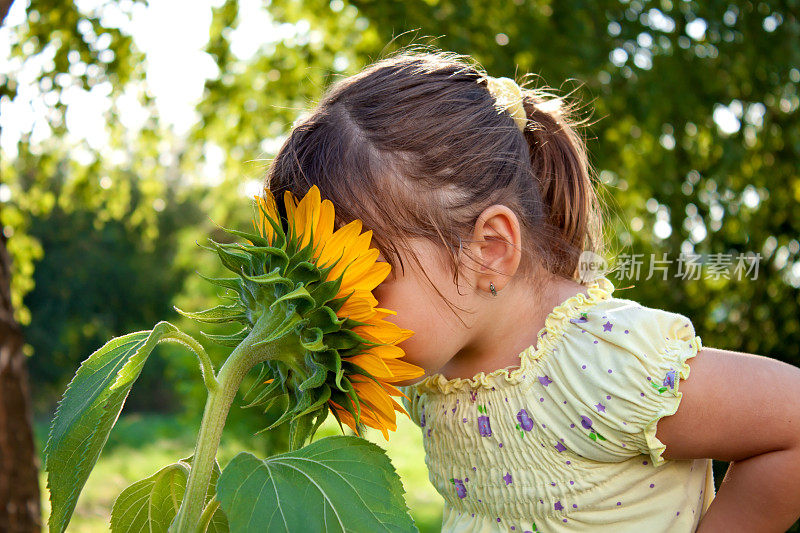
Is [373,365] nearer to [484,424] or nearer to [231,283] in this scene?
[231,283]

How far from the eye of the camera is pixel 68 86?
4020 mm

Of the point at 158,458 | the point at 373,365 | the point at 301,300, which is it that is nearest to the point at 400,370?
the point at 373,365

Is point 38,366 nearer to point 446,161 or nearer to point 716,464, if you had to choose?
point 716,464

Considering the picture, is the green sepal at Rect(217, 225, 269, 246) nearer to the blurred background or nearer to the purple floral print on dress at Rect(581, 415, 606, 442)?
the purple floral print on dress at Rect(581, 415, 606, 442)

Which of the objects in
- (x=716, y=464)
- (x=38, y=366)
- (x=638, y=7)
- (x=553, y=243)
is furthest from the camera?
(x=38, y=366)

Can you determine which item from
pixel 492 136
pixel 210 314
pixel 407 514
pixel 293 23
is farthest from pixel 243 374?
pixel 293 23

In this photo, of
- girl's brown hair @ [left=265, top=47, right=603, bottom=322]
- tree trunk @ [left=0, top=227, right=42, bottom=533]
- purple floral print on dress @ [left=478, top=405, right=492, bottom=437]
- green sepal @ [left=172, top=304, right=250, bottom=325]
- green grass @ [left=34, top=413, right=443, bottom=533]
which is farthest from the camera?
green grass @ [left=34, top=413, right=443, bottom=533]

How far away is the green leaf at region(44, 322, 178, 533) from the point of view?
32.2 inches

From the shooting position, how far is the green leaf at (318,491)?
2.55 feet

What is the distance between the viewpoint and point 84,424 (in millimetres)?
828

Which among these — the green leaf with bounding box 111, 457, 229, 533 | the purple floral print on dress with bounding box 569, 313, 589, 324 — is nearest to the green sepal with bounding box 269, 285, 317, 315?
the green leaf with bounding box 111, 457, 229, 533

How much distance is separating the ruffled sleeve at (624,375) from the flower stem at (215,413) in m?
0.54

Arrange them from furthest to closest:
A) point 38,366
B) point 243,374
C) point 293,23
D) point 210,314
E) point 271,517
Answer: point 38,366, point 293,23, point 210,314, point 243,374, point 271,517

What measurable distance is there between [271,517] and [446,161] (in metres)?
0.74
